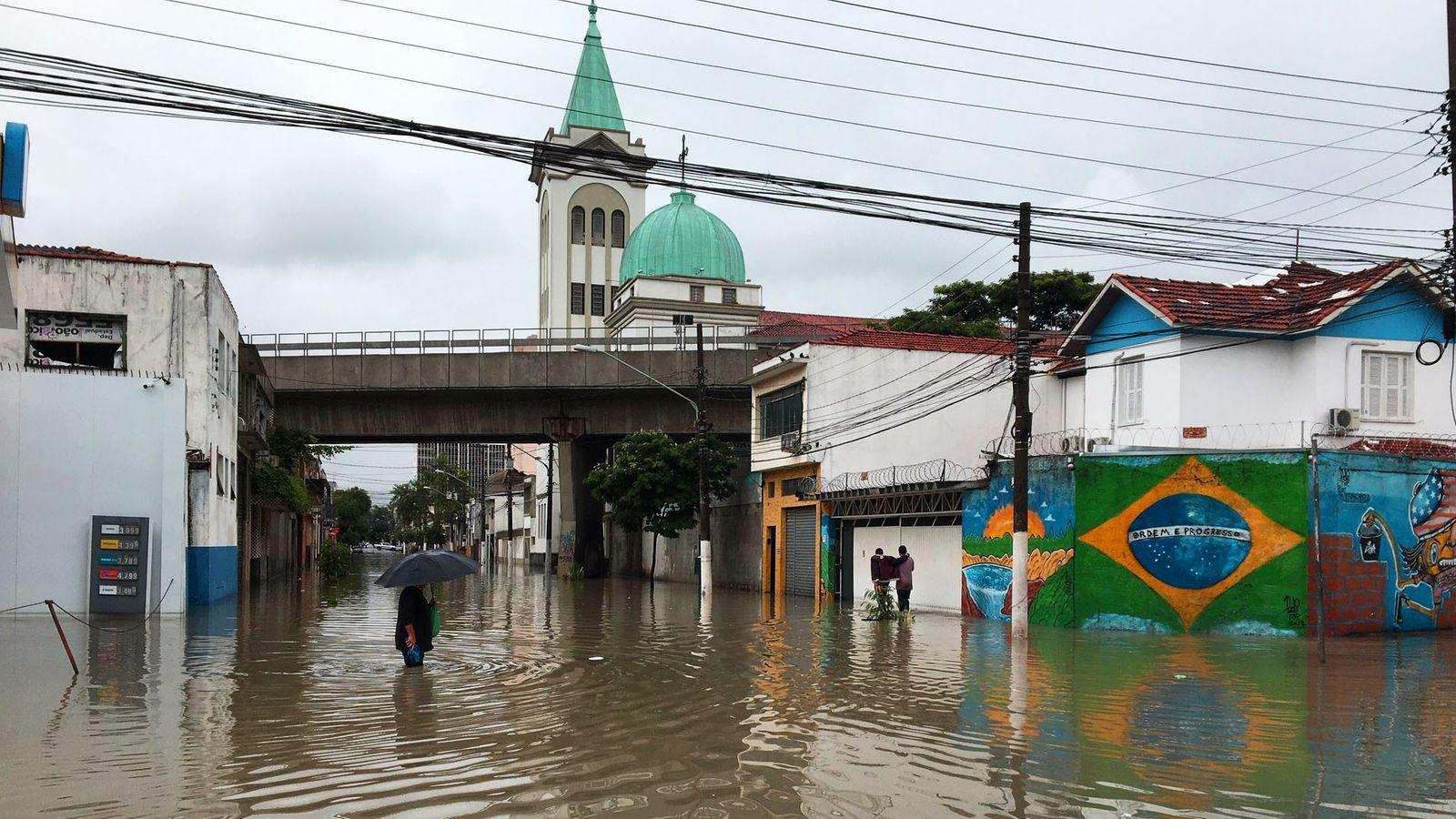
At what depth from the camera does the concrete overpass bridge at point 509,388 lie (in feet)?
143

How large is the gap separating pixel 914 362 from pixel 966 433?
8.39 feet

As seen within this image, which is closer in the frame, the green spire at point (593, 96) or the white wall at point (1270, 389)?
the white wall at point (1270, 389)

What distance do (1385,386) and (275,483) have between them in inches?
1299

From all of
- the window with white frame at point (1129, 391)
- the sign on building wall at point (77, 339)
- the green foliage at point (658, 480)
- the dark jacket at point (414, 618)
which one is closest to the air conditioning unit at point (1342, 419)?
the window with white frame at point (1129, 391)

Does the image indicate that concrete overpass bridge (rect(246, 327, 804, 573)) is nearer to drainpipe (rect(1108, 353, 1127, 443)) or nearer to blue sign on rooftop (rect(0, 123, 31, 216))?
drainpipe (rect(1108, 353, 1127, 443))

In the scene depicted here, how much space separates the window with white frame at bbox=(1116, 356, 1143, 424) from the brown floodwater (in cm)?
723

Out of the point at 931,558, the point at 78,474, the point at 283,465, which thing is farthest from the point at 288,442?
the point at 931,558

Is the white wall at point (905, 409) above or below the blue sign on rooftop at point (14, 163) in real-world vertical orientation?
below

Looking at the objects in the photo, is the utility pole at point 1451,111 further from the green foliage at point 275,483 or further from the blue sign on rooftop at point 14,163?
the green foliage at point 275,483

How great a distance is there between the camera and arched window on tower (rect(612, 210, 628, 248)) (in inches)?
3538

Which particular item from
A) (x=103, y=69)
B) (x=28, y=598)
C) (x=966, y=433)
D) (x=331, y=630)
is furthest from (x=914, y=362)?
(x=103, y=69)

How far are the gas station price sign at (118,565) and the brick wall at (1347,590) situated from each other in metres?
21.4

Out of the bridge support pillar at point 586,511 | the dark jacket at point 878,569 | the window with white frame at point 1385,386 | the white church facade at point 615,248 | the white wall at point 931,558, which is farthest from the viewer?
the white church facade at point 615,248

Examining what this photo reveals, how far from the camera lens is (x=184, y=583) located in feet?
87.7
